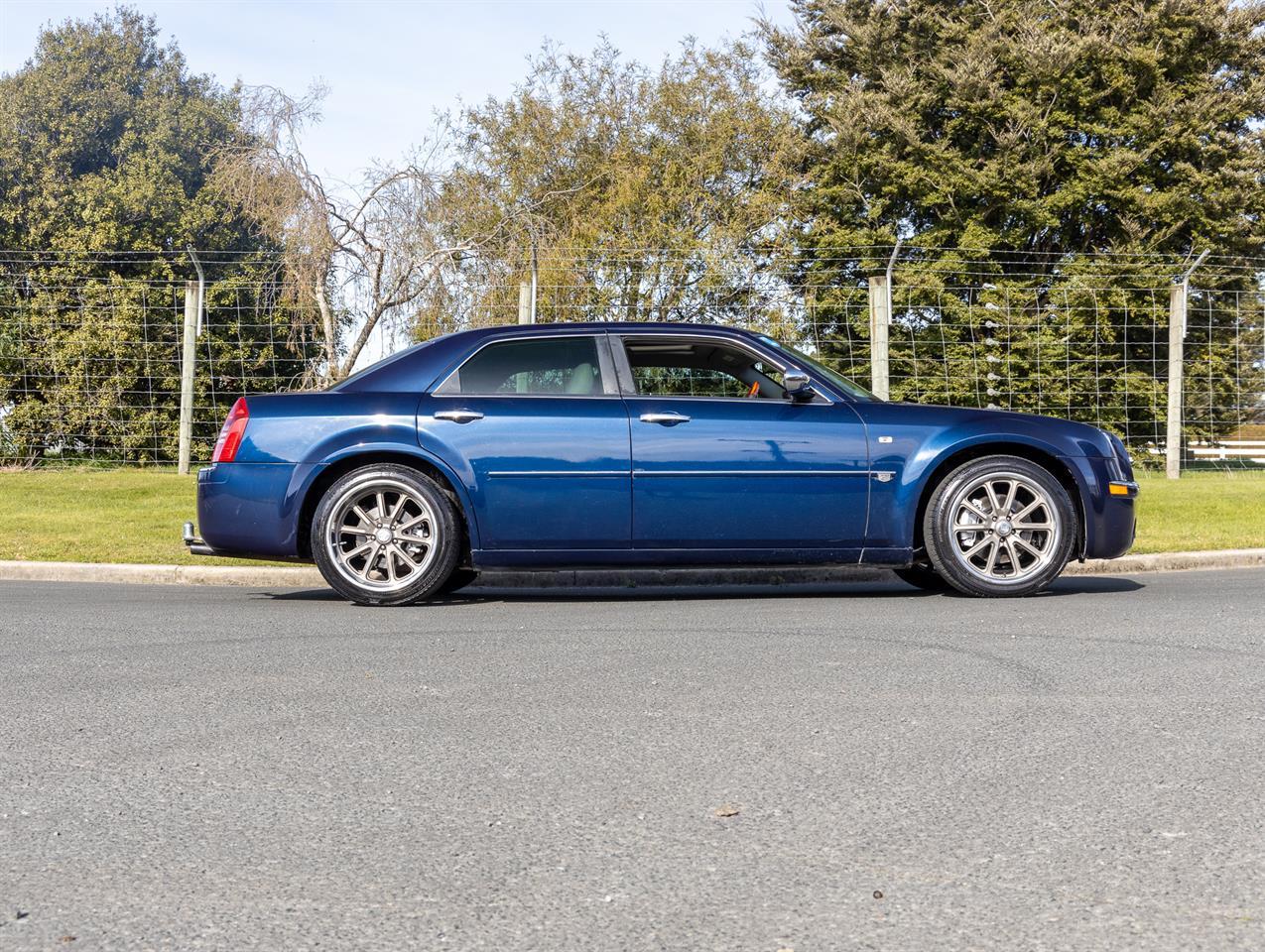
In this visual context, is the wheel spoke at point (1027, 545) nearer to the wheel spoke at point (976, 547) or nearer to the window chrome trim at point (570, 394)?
the wheel spoke at point (976, 547)

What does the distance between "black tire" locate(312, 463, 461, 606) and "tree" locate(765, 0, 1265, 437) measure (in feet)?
80.5

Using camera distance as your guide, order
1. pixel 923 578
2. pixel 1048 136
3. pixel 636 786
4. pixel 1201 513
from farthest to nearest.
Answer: pixel 1048 136, pixel 1201 513, pixel 923 578, pixel 636 786

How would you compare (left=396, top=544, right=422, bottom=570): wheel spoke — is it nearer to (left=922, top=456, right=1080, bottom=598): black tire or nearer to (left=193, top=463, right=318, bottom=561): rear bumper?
(left=193, top=463, right=318, bottom=561): rear bumper

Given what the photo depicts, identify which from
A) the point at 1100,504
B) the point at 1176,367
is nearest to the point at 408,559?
the point at 1100,504

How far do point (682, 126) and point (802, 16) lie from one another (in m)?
4.48

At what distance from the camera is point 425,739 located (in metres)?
4.42

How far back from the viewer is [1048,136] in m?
32.9

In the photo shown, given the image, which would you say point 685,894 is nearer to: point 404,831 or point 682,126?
point 404,831

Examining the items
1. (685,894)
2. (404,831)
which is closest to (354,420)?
(404,831)

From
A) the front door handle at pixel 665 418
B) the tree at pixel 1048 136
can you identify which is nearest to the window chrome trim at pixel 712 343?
the front door handle at pixel 665 418

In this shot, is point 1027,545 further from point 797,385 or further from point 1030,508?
point 797,385

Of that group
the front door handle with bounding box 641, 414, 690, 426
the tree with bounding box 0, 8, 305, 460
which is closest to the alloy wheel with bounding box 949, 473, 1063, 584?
the front door handle with bounding box 641, 414, 690, 426

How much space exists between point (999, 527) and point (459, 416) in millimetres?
3084

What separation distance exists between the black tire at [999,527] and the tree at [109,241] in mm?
9481
